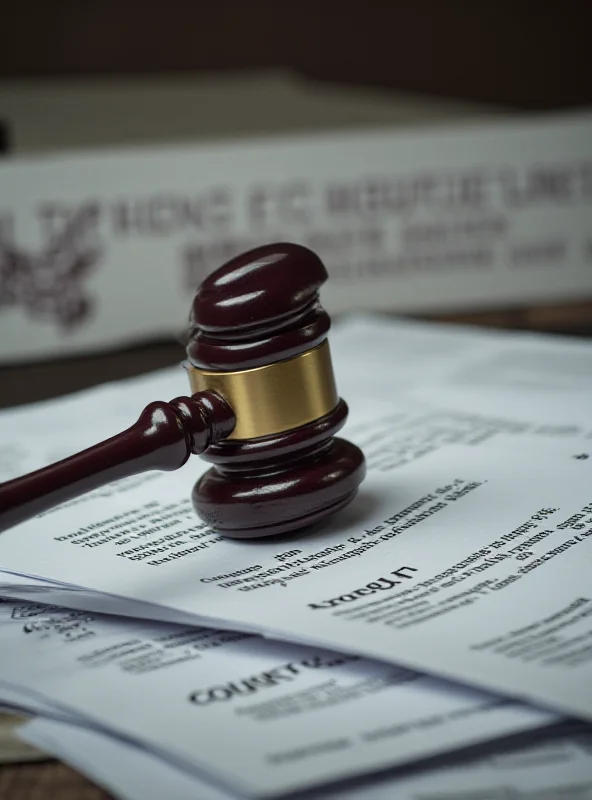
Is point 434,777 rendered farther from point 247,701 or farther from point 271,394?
point 271,394

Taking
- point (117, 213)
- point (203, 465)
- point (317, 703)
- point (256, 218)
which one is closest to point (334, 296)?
point (256, 218)

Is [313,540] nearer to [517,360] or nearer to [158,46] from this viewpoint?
[517,360]

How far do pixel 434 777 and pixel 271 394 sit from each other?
203mm

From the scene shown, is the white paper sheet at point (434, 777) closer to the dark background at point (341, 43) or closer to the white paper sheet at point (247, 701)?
the white paper sheet at point (247, 701)

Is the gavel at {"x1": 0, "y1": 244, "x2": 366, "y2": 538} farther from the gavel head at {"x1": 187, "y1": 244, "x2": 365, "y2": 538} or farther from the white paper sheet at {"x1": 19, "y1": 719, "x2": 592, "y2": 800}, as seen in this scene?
the white paper sheet at {"x1": 19, "y1": 719, "x2": 592, "y2": 800}

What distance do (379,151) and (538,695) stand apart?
2.71ft

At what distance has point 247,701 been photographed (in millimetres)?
381

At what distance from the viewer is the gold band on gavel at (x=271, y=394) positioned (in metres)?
0.48

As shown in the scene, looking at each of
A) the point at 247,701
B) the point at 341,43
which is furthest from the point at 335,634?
the point at 341,43

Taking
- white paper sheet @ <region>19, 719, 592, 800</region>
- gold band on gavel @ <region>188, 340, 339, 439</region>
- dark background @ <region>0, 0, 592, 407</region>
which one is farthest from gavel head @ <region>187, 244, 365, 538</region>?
dark background @ <region>0, 0, 592, 407</region>

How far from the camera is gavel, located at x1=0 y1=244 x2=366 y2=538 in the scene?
472 millimetres

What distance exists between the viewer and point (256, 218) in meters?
1.08

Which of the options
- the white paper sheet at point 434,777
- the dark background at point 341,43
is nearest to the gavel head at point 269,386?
the white paper sheet at point 434,777

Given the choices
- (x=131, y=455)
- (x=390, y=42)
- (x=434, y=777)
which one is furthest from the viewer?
(x=390, y=42)
